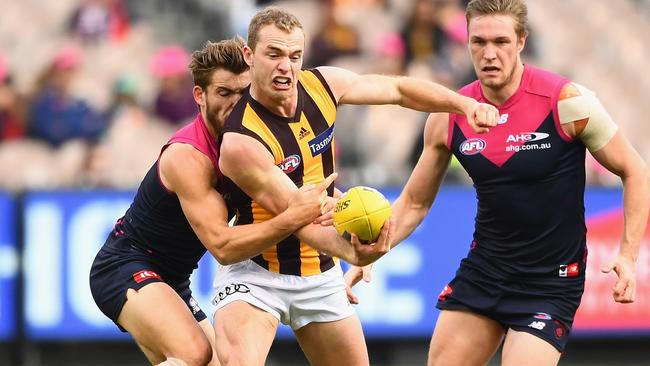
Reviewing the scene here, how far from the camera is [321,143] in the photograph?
263 inches

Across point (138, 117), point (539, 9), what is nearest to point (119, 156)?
point (138, 117)

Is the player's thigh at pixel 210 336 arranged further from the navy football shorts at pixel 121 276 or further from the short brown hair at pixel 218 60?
the short brown hair at pixel 218 60

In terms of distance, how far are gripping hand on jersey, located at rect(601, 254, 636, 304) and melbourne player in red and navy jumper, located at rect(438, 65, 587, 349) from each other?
29 centimetres

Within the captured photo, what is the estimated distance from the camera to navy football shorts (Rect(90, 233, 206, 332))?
7.01 metres

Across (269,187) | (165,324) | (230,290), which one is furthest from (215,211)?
(165,324)

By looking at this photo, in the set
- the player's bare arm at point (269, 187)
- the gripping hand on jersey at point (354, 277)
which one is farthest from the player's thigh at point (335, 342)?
the player's bare arm at point (269, 187)

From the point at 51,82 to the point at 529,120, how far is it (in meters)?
7.30

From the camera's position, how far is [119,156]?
41.0 feet

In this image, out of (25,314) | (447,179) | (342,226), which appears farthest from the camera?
(447,179)

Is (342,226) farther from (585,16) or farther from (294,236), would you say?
(585,16)

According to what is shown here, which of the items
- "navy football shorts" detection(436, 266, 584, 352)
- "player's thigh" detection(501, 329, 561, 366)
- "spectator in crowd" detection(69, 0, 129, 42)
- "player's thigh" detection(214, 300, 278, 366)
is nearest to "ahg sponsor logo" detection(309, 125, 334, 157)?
"player's thigh" detection(214, 300, 278, 366)

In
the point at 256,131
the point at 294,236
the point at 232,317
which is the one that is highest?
the point at 256,131

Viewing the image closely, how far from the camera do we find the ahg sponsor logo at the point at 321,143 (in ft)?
21.7

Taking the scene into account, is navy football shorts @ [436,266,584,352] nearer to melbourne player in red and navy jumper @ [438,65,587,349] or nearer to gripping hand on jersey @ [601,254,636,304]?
melbourne player in red and navy jumper @ [438,65,587,349]
